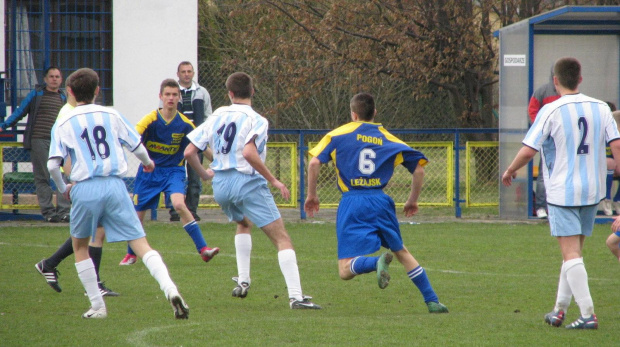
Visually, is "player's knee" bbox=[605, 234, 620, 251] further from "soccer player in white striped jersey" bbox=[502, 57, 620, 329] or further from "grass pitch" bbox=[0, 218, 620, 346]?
"soccer player in white striped jersey" bbox=[502, 57, 620, 329]

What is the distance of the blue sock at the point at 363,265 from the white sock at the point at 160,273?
1303mm

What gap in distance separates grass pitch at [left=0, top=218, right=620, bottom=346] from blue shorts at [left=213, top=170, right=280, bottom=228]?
720 mm

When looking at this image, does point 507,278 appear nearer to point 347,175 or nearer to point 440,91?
point 347,175

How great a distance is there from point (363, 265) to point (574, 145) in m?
1.69

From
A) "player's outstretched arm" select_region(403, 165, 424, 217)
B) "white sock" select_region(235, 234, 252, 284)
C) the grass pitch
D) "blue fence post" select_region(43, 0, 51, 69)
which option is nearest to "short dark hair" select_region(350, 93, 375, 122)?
"player's outstretched arm" select_region(403, 165, 424, 217)

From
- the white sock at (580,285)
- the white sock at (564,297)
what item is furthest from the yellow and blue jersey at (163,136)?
the white sock at (580,285)

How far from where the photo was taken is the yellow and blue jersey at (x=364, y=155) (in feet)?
20.8

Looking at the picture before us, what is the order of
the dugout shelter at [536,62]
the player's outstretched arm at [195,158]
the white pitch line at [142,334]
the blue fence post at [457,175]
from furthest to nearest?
the blue fence post at [457,175], the dugout shelter at [536,62], the player's outstretched arm at [195,158], the white pitch line at [142,334]

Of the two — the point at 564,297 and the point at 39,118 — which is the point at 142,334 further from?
the point at 39,118

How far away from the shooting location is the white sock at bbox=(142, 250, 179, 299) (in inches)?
227

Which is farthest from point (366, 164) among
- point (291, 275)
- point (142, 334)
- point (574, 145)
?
point (142, 334)

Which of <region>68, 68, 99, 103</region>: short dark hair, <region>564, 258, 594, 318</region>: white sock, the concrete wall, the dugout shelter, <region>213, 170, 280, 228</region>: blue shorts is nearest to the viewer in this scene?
<region>564, 258, 594, 318</region>: white sock

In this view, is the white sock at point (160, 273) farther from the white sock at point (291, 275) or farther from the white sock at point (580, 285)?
the white sock at point (580, 285)

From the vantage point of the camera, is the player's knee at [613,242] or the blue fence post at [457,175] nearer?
the player's knee at [613,242]
